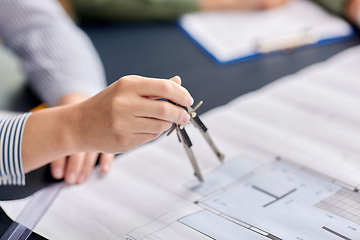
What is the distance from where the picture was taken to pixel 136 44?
27.1 inches

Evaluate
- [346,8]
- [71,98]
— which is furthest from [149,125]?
[346,8]

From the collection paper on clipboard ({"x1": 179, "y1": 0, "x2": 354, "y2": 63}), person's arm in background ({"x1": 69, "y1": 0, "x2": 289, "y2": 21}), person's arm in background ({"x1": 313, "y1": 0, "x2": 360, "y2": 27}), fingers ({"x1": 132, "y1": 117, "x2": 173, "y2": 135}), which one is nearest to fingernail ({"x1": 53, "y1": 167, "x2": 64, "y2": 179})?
fingers ({"x1": 132, "y1": 117, "x2": 173, "y2": 135})

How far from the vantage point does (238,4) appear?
0.78m

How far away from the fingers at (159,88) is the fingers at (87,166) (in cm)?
14

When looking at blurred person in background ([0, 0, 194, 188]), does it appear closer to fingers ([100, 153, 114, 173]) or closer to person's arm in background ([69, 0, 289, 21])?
fingers ([100, 153, 114, 173])

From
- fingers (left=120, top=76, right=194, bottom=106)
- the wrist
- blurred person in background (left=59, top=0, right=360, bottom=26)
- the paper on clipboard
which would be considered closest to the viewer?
fingers (left=120, top=76, right=194, bottom=106)

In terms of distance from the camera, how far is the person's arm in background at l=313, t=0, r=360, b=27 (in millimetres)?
686

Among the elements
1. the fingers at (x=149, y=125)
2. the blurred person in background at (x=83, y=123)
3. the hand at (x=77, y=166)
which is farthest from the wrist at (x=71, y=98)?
the fingers at (x=149, y=125)

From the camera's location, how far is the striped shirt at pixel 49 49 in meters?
0.53

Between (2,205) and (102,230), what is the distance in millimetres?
119

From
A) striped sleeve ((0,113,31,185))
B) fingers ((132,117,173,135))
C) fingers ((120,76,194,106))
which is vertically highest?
fingers ((120,76,194,106))

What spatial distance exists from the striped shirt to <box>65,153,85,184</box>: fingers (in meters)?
0.15

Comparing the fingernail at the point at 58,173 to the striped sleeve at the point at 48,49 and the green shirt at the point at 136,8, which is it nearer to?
the striped sleeve at the point at 48,49

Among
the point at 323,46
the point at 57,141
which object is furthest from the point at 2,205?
the point at 323,46
